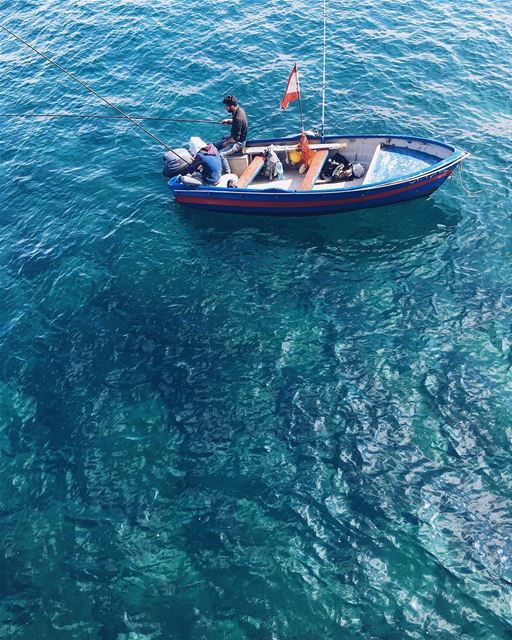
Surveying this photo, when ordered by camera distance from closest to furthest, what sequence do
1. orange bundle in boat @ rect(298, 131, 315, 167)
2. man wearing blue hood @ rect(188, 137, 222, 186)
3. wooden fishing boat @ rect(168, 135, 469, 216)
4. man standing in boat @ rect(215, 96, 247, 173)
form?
wooden fishing boat @ rect(168, 135, 469, 216) < man wearing blue hood @ rect(188, 137, 222, 186) < man standing in boat @ rect(215, 96, 247, 173) < orange bundle in boat @ rect(298, 131, 315, 167)

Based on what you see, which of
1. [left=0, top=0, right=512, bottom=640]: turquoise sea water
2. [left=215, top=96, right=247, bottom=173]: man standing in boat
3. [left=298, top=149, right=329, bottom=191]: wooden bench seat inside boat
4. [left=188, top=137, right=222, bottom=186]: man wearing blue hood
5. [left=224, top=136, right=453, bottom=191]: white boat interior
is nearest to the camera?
[left=0, top=0, right=512, bottom=640]: turquoise sea water

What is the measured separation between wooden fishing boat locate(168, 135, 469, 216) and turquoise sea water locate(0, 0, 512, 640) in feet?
2.78

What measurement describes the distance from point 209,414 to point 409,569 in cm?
755

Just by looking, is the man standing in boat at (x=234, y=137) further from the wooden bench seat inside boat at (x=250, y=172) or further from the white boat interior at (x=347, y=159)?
the wooden bench seat inside boat at (x=250, y=172)

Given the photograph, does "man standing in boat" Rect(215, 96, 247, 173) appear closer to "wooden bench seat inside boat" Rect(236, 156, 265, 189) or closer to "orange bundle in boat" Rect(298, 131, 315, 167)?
"wooden bench seat inside boat" Rect(236, 156, 265, 189)

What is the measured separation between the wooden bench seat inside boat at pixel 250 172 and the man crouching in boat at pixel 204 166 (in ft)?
3.74

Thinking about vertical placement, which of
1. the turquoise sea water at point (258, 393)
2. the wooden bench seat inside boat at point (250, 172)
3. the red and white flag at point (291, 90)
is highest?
the red and white flag at point (291, 90)

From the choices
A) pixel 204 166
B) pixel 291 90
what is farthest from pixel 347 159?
pixel 204 166

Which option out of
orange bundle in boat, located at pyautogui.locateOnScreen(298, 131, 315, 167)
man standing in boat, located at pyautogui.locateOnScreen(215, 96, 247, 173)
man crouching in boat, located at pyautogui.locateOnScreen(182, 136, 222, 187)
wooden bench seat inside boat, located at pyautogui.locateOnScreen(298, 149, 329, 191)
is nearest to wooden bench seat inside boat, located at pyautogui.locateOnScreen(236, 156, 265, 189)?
man standing in boat, located at pyautogui.locateOnScreen(215, 96, 247, 173)

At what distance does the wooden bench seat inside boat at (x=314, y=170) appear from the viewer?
2114 centimetres

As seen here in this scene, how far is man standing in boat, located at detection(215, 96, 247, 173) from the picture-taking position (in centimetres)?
2212

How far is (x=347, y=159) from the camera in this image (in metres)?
23.0

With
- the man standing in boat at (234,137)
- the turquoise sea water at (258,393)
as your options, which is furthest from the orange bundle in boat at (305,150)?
the turquoise sea water at (258,393)

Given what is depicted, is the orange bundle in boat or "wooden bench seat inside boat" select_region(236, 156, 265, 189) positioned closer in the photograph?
"wooden bench seat inside boat" select_region(236, 156, 265, 189)
